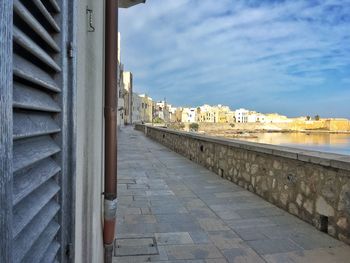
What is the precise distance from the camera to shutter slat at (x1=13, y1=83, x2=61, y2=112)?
36.6 inches

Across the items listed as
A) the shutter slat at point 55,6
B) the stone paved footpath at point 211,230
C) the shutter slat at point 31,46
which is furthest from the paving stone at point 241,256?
the shutter slat at point 55,6

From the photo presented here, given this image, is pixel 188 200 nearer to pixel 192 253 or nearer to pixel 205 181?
pixel 205 181

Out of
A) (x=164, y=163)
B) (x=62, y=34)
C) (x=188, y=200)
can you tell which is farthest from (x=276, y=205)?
(x=164, y=163)

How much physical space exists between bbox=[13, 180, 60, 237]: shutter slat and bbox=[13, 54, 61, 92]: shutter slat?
0.40 meters

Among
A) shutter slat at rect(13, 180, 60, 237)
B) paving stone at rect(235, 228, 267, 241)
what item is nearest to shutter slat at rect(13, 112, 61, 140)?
shutter slat at rect(13, 180, 60, 237)

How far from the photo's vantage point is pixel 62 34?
4.51 feet

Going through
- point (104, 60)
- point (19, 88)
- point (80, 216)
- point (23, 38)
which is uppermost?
point (104, 60)

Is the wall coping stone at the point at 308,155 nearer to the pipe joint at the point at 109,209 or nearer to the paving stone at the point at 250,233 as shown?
the paving stone at the point at 250,233

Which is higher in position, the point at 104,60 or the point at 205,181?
the point at 104,60

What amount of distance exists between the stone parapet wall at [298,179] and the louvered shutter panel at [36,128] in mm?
3426

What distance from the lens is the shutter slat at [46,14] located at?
1052 millimetres

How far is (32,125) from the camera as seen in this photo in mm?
1077

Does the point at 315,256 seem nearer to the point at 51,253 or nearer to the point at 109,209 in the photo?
the point at 109,209

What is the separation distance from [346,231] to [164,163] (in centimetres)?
742
